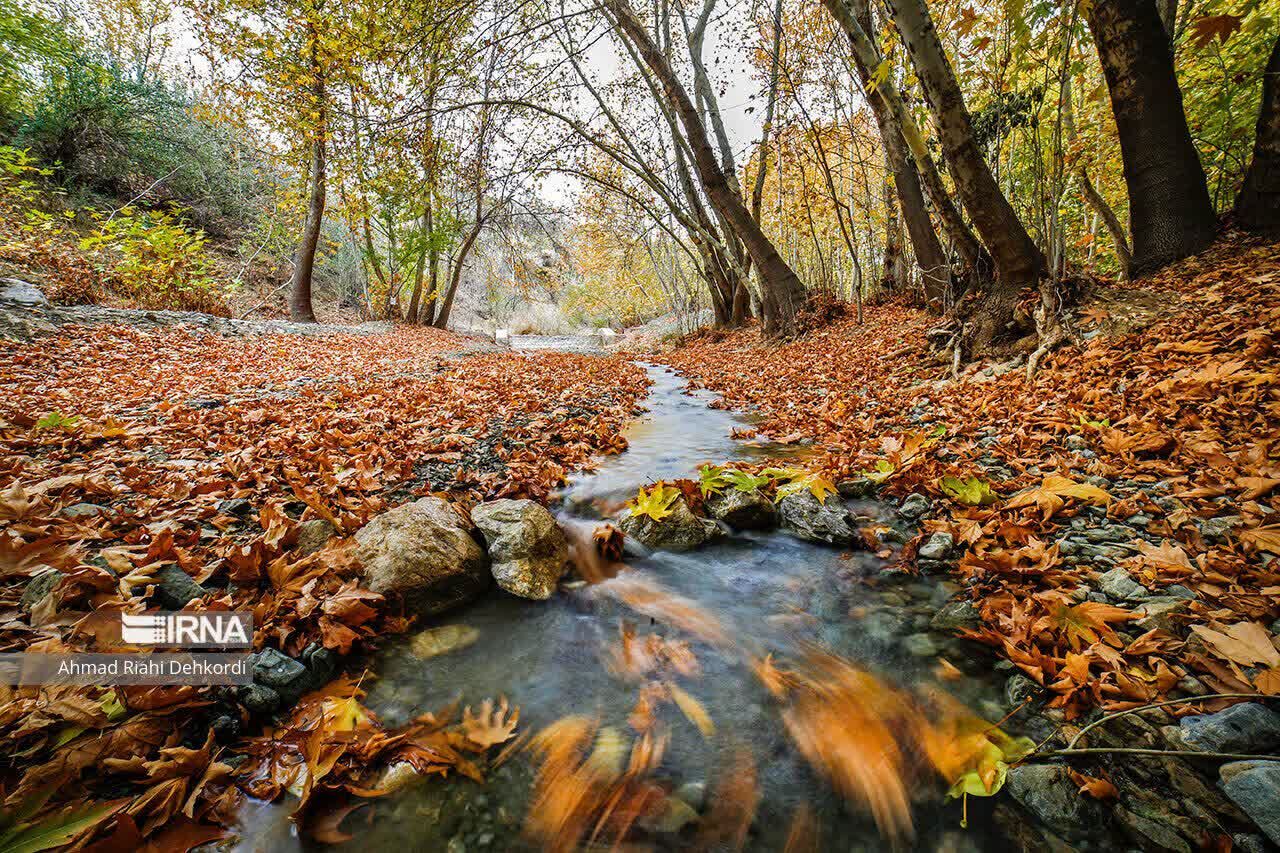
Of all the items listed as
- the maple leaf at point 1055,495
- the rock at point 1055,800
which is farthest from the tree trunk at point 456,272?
the rock at point 1055,800

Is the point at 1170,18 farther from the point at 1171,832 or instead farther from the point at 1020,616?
the point at 1171,832

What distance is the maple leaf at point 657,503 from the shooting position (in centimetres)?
289

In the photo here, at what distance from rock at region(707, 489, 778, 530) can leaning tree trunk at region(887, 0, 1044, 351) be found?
143 inches

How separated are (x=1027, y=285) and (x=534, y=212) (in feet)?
34.7

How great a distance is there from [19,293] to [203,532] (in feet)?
24.3

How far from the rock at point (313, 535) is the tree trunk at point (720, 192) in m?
8.20

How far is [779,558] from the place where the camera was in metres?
2.70

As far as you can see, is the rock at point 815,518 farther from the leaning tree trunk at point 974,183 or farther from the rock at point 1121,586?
the leaning tree trunk at point 974,183

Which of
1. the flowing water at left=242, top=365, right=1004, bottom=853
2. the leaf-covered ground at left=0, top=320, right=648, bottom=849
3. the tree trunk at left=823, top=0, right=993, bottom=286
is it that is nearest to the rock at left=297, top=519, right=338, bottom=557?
the leaf-covered ground at left=0, top=320, right=648, bottom=849

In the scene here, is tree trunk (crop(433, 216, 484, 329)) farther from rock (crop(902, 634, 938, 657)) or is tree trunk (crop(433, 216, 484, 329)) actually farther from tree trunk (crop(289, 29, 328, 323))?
rock (crop(902, 634, 938, 657))

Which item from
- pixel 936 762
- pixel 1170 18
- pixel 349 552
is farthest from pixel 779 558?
pixel 1170 18

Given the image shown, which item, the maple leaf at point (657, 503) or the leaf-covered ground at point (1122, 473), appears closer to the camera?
the leaf-covered ground at point (1122, 473)

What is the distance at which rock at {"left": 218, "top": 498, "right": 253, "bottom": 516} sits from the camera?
2.39 meters

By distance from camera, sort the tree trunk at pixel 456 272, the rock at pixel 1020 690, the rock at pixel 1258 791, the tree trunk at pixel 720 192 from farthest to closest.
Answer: the tree trunk at pixel 456 272 < the tree trunk at pixel 720 192 < the rock at pixel 1020 690 < the rock at pixel 1258 791
